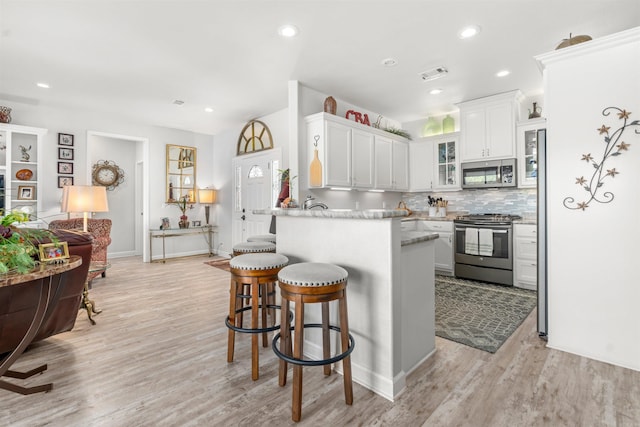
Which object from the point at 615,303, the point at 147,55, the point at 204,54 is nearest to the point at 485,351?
the point at 615,303

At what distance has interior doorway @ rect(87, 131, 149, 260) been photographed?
6.36m

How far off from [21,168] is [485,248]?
713 cm

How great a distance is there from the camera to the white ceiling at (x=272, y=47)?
245cm

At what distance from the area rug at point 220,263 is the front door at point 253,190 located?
0.47 m

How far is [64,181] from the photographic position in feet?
16.6

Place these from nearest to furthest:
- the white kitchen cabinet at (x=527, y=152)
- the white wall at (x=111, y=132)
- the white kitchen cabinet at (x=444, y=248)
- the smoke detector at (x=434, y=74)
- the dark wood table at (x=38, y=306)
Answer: the dark wood table at (x=38, y=306), the smoke detector at (x=434, y=74), the white kitchen cabinet at (x=527, y=152), the white kitchen cabinet at (x=444, y=248), the white wall at (x=111, y=132)

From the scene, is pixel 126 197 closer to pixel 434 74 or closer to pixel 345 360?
pixel 434 74

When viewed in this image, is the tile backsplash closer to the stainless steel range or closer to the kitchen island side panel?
the stainless steel range

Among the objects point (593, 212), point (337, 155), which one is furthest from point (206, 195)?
point (593, 212)

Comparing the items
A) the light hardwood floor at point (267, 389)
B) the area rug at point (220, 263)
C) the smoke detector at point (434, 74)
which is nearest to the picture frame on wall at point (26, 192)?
the area rug at point (220, 263)

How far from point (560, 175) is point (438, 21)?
1628 millimetres

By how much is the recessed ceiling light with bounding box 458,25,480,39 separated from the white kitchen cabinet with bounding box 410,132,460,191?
7.40ft

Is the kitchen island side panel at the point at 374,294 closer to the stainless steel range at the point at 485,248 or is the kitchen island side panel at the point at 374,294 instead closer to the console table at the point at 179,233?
the stainless steel range at the point at 485,248

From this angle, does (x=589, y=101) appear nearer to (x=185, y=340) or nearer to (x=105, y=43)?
(x=185, y=340)
